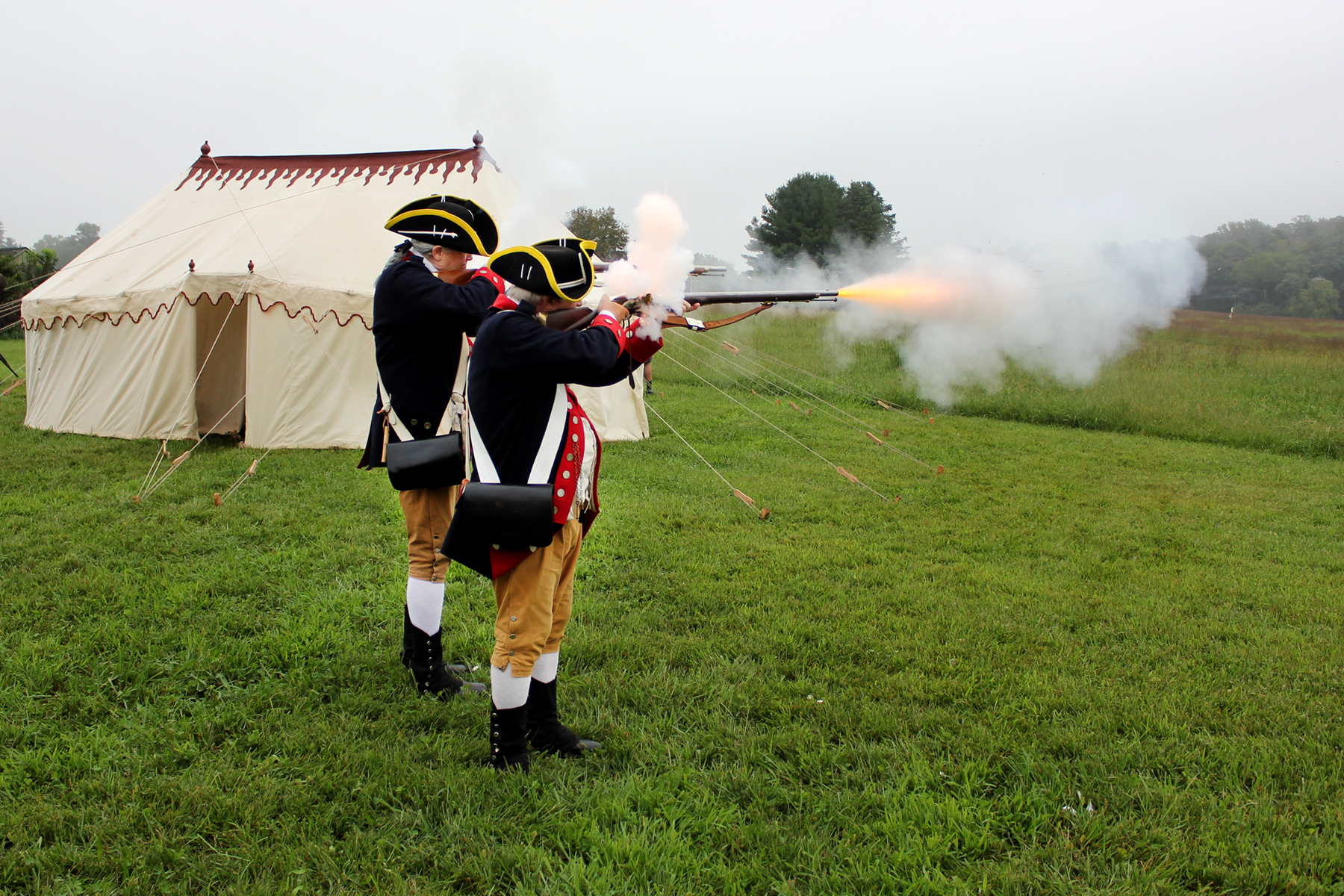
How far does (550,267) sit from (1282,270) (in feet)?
49.8

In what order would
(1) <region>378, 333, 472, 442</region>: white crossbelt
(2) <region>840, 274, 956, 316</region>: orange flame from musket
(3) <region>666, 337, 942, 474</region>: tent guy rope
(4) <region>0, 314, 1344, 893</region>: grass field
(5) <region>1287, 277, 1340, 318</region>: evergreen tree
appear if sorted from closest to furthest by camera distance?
(4) <region>0, 314, 1344, 893</region>: grass field → (1) <region>378, 333, 472, 442</region>: white crossbelt → (2) <region>840, 274, 956, 316</region>: orange flame from musket → (3) <region>666, 337, 942, 474</region>: tent guy rope → (5) <region>1287, 277, 1340, 318</region>: evergreen tree

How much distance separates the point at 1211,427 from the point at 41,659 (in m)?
14.0

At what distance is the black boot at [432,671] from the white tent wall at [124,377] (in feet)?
23.8

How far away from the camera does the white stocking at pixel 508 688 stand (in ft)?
9.54

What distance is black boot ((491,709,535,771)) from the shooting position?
2979 millimetres

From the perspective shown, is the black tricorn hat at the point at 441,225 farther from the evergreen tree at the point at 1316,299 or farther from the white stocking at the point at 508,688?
the evergreen tree at the point at 1316,299

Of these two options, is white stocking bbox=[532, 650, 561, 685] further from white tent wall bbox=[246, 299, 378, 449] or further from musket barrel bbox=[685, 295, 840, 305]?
white tent wall bbox=[246, 299, 378, 449]

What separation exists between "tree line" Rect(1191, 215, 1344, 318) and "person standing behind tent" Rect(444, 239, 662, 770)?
12852 mm

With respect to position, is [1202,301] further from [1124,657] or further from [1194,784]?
[1194,784]

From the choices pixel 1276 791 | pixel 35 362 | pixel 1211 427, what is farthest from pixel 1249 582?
pixel 35 362

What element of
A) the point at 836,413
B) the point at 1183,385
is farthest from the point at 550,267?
the point at 1183,385

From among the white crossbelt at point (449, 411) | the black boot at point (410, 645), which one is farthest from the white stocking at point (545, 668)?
the white crossbelt at point (449, 411)

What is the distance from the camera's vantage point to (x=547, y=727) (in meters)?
3.15

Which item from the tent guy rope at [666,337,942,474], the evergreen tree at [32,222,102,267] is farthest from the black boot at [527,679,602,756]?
the evergreen tree at [32,222,102,267]
